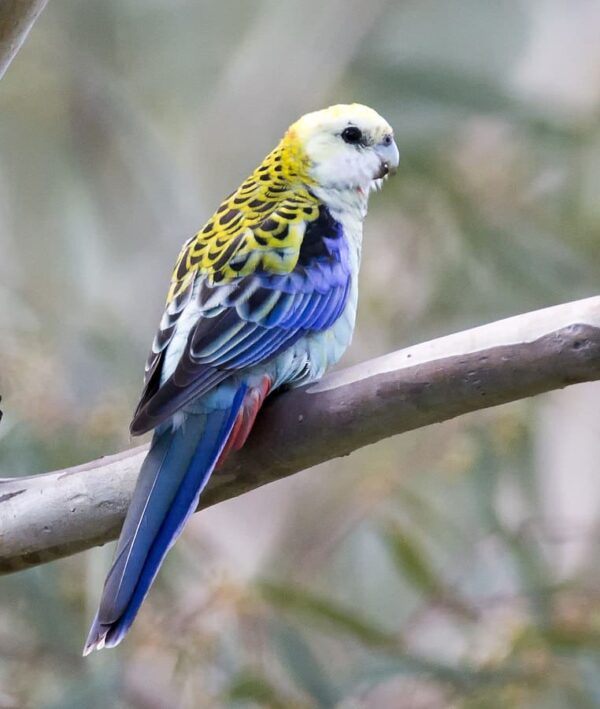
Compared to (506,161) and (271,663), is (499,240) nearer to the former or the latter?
(506,161)

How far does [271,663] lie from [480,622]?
1.46ft

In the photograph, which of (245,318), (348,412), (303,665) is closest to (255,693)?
(303,665)

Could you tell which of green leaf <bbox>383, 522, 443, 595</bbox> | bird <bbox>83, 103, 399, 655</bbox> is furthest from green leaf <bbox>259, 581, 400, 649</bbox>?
bird <bbox>83, 103, 399, 655</bbox>

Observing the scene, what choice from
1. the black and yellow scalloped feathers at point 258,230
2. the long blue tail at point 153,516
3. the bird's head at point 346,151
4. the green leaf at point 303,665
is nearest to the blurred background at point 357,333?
the green leaf at point 303,665

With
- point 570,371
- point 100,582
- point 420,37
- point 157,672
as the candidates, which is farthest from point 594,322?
point 420,37

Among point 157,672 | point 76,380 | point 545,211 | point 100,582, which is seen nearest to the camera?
point 100,582

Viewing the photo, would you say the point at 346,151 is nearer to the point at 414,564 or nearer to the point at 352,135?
the point at 352,135

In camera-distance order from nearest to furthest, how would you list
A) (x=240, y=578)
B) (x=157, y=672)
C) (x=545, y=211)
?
(x=240, y=578)
(x=157, y=672)
(x=545, y=211)

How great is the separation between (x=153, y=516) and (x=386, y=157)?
0.85 metres

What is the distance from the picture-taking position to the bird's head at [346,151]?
6.75ft

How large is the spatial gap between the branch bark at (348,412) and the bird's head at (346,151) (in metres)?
0.56

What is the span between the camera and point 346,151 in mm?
2066

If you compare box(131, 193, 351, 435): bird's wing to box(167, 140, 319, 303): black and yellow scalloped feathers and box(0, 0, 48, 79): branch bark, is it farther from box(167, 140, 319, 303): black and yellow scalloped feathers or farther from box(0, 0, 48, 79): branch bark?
box(0, 0, 48, 79): branch bark

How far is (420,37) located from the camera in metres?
3.22
